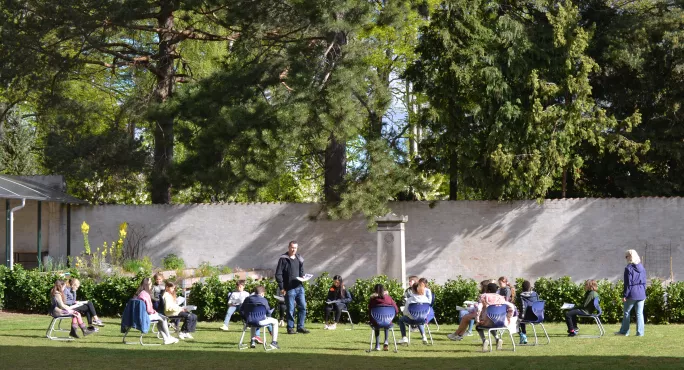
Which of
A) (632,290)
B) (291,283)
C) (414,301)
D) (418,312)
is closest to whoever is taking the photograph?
(418,312)

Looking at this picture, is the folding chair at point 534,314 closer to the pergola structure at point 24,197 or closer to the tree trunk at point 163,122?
the tree trunk at point 163,122

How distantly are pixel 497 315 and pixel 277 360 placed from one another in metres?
3.30

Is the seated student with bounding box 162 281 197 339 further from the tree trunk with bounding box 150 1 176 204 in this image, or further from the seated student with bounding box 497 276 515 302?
the tree trunk with bounding box 150 1 176 204

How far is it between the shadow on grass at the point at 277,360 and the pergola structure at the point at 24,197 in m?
10.5

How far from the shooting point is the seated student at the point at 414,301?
1375 cm

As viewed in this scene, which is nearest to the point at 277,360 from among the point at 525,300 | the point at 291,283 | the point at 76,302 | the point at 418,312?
the point at 418,312

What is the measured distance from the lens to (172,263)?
23938mm

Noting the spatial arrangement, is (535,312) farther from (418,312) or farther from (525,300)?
(418,312)

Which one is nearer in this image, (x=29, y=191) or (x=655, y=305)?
(x=655, y=305)

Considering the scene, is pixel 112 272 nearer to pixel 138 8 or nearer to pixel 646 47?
pixel 138 8

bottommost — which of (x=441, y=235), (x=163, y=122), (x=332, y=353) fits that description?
(x=332, y=353)

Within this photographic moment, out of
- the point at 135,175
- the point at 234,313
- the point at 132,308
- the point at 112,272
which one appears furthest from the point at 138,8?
the point at 132,308

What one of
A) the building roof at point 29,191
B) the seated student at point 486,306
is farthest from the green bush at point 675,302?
the building roof at point 29,191

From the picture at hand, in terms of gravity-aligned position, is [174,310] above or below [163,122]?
below
